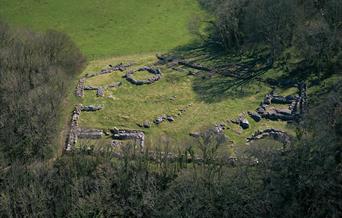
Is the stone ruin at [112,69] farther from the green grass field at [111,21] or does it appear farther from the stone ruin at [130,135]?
the stone ruin at [130,135]

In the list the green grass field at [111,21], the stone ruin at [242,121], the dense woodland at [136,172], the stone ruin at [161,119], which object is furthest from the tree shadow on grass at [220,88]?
the green grass field at [111,21]

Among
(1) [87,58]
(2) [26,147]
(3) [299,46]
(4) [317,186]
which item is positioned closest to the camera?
(4) [317,186]

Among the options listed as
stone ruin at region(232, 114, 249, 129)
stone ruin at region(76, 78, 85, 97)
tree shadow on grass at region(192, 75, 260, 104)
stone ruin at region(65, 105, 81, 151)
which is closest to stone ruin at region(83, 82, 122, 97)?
stone ruin at region(76, 78, 85, 97)

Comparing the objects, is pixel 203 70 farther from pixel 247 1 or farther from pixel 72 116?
pixel 72 116

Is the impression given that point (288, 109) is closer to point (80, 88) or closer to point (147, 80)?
point (147, 80)

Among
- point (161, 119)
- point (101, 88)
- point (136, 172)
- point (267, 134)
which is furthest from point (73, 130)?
point (267, 134)

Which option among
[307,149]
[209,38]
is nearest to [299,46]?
[209,38]
